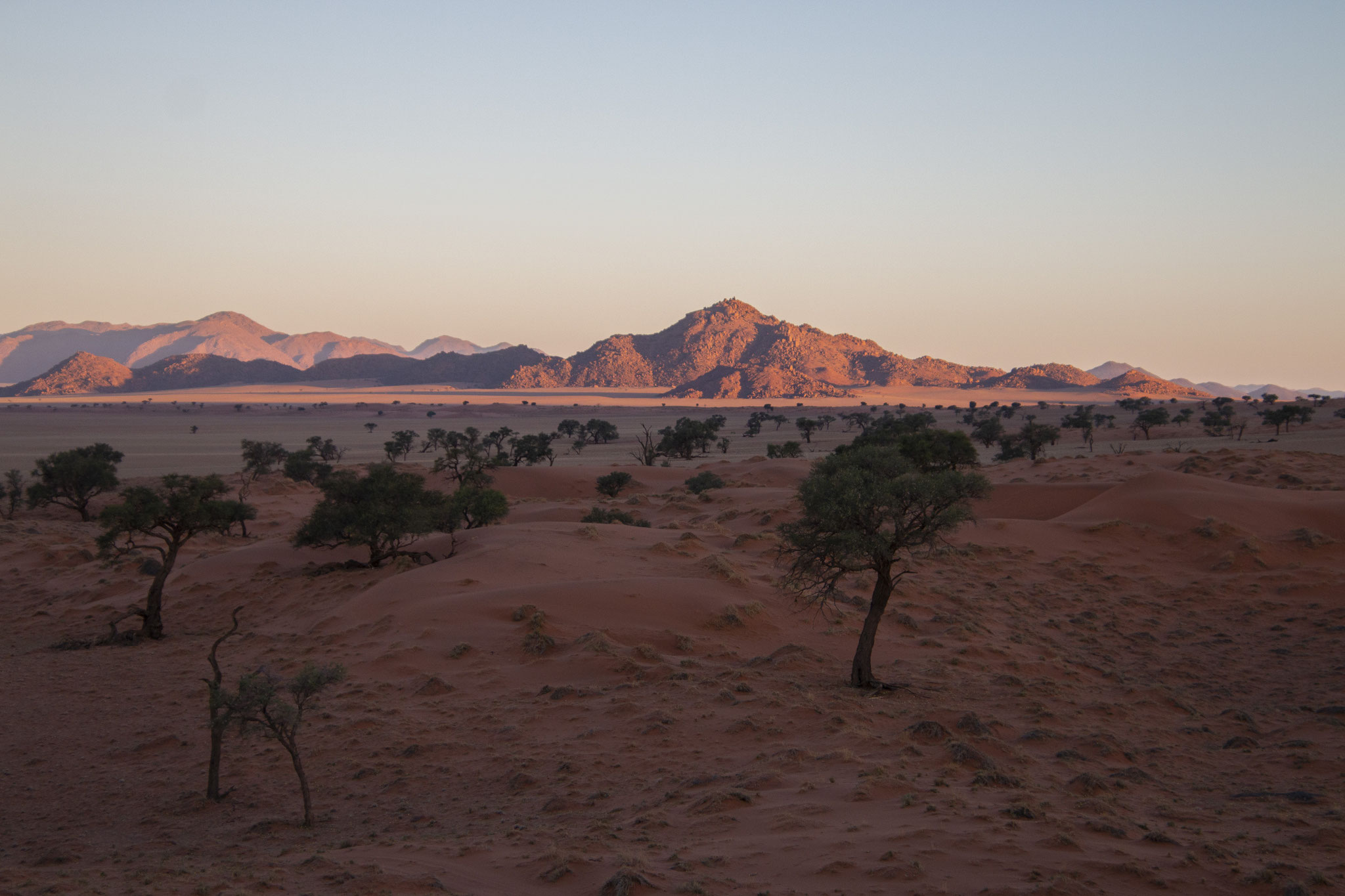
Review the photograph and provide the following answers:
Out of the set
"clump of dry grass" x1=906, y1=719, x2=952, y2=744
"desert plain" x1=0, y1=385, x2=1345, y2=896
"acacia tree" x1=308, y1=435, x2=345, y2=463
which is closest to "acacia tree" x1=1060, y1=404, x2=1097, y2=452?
"desert plain" x1=0, y1=385, x2=1345, y2=896

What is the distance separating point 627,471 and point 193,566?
31.2 metres

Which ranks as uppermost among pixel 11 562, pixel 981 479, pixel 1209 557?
pixel 981 479

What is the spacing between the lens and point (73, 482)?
143ft

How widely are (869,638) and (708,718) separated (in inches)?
134

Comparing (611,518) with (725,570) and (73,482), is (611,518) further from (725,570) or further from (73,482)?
(73,482)

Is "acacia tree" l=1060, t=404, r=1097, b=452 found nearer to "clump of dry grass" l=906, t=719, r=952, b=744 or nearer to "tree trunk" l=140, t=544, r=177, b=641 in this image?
"clump of dry grass" l=906, t=719, r=952, b=744

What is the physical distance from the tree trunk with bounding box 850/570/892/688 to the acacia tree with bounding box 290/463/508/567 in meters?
15.1

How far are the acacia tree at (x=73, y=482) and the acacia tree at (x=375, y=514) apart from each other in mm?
23955

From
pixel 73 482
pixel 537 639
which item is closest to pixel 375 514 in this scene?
pixel 537 639

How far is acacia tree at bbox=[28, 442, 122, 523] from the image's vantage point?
4325 cm

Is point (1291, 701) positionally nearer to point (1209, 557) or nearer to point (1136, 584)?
point (1136, 584)

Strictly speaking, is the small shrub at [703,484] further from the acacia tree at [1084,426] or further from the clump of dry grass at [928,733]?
the acacia tree at [1084,426]

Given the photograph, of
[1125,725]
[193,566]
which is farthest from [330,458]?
[1125,725]

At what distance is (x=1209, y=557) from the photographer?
90.4ft
